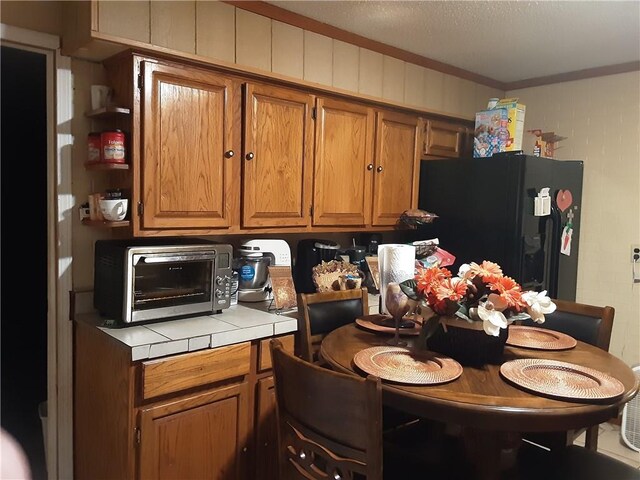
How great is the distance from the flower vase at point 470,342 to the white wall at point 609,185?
198cm

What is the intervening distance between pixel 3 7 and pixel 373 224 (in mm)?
1971

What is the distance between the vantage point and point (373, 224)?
2928mm

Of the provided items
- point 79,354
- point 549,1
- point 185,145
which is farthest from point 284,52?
point 79,354

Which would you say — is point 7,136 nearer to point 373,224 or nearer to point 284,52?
point 284,52

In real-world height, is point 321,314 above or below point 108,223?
below

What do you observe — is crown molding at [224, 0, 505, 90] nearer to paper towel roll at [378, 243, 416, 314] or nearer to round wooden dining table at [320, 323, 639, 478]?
paper towel roll at [378, 243, 416, 314]


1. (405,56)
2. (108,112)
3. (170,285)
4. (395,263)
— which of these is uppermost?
(405,56)

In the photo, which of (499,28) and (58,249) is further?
(499,28)

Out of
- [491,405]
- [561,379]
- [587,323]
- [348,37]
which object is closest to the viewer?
[491,405]

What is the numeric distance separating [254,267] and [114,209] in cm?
75

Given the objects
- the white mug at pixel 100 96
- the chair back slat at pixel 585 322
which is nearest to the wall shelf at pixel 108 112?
the white mug at pixel 100 96

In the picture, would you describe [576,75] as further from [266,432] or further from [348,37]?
[266,432]

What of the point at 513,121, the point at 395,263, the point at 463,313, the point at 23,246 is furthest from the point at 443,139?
the point at 23,246

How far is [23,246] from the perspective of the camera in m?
3.02
